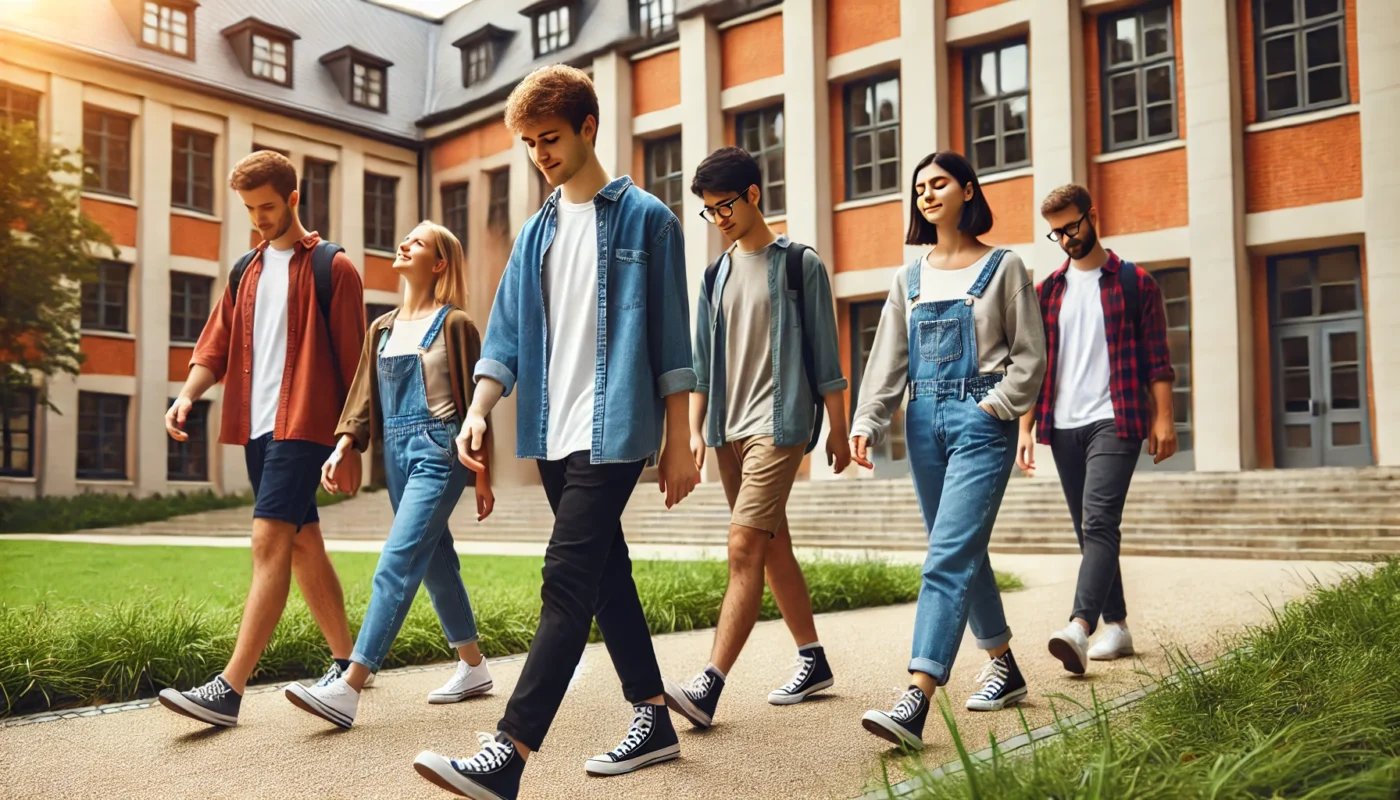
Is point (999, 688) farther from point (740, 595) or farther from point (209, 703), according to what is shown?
point (209, 703)

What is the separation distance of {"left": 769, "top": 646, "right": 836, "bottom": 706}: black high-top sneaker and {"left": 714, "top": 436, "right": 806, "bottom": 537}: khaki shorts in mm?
540

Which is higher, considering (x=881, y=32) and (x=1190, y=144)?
(x=881, y=32)

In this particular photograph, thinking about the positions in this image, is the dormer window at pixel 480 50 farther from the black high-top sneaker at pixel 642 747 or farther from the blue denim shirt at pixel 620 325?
the black high-top sneaker at pixel 642 747

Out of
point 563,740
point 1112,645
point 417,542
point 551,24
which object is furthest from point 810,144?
point 563,740

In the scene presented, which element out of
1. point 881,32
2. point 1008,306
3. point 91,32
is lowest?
point 1008,306

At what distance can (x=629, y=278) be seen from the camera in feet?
11.6

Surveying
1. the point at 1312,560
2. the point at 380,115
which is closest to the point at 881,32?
Answer: the point at 1312,560

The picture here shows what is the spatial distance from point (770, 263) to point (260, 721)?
235 cm

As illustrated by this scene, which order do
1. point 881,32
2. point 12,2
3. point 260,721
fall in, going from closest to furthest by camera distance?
point 260,721
point 881,32
point 12,2

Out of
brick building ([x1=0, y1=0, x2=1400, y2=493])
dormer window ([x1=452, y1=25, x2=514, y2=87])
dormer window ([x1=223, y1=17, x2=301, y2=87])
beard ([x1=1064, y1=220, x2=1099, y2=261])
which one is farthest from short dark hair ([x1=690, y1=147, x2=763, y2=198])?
dormer window ([x1=223, y1=17, x2=301, y2=87])

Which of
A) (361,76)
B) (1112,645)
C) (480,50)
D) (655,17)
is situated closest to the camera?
(1112,645)

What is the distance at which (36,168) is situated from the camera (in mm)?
24578

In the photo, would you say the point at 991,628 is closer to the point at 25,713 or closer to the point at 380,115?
the point at 25,713

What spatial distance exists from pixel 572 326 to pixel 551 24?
93.5 feet
